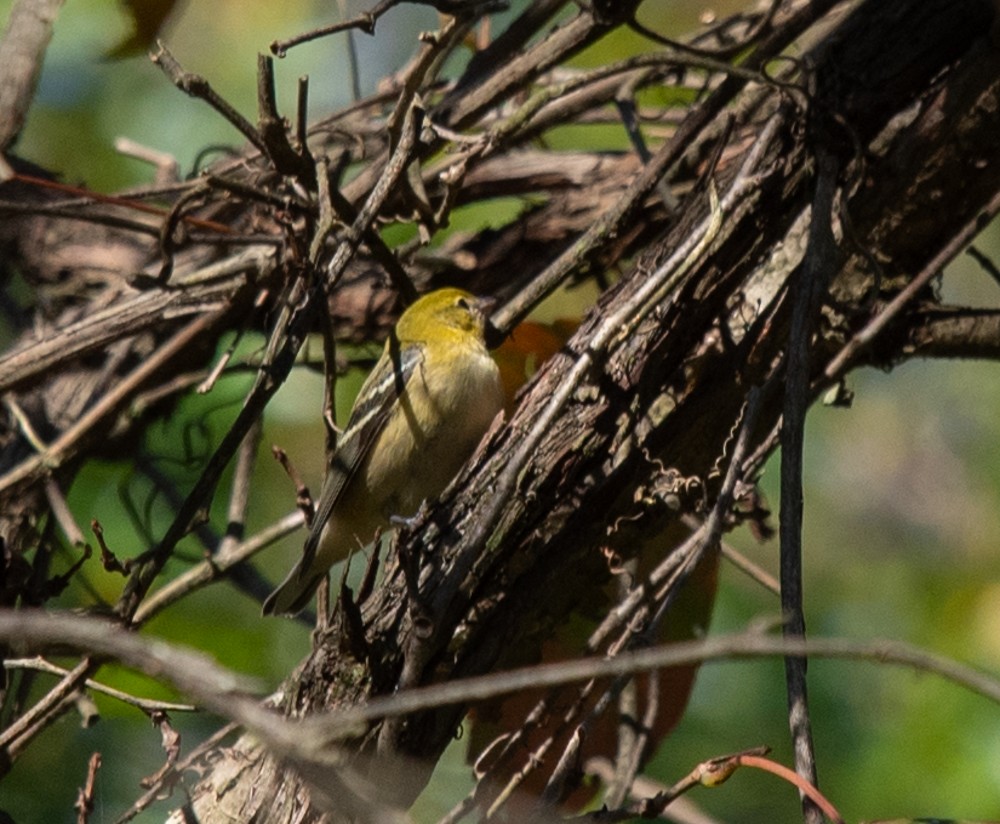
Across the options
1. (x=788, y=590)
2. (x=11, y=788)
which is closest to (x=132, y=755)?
(x=11, y=788)

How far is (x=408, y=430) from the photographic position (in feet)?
13.3

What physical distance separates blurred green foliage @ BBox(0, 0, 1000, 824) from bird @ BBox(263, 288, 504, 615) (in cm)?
43

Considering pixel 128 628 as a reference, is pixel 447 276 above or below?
above

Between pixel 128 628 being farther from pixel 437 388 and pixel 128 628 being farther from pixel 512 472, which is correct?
pixel 437 388

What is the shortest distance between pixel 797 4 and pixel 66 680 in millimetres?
2660

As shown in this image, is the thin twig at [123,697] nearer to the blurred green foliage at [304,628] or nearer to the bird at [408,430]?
the blurred green foliage at [304,628]

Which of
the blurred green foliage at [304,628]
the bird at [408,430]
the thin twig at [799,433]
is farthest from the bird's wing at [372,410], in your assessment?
the thin twig at [799,433]

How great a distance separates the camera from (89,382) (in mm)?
4289

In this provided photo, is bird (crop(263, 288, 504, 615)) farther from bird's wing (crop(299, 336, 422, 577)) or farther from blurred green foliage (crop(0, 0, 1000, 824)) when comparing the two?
blurred green foliage (crop(0, 0, 1000, 824))

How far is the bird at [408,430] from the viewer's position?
3775 mm

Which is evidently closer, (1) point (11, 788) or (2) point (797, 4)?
(2) point (797, 4)

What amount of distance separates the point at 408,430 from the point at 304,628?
6.24 feet

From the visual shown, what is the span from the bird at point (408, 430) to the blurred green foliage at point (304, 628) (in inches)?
17.0

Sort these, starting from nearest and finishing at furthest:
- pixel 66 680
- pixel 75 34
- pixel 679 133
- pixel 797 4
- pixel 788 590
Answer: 1. pixel 788 590
2. pixel 66 680
3. pixel 679 133
4. pixel 797 4
5. pixel 75 34
